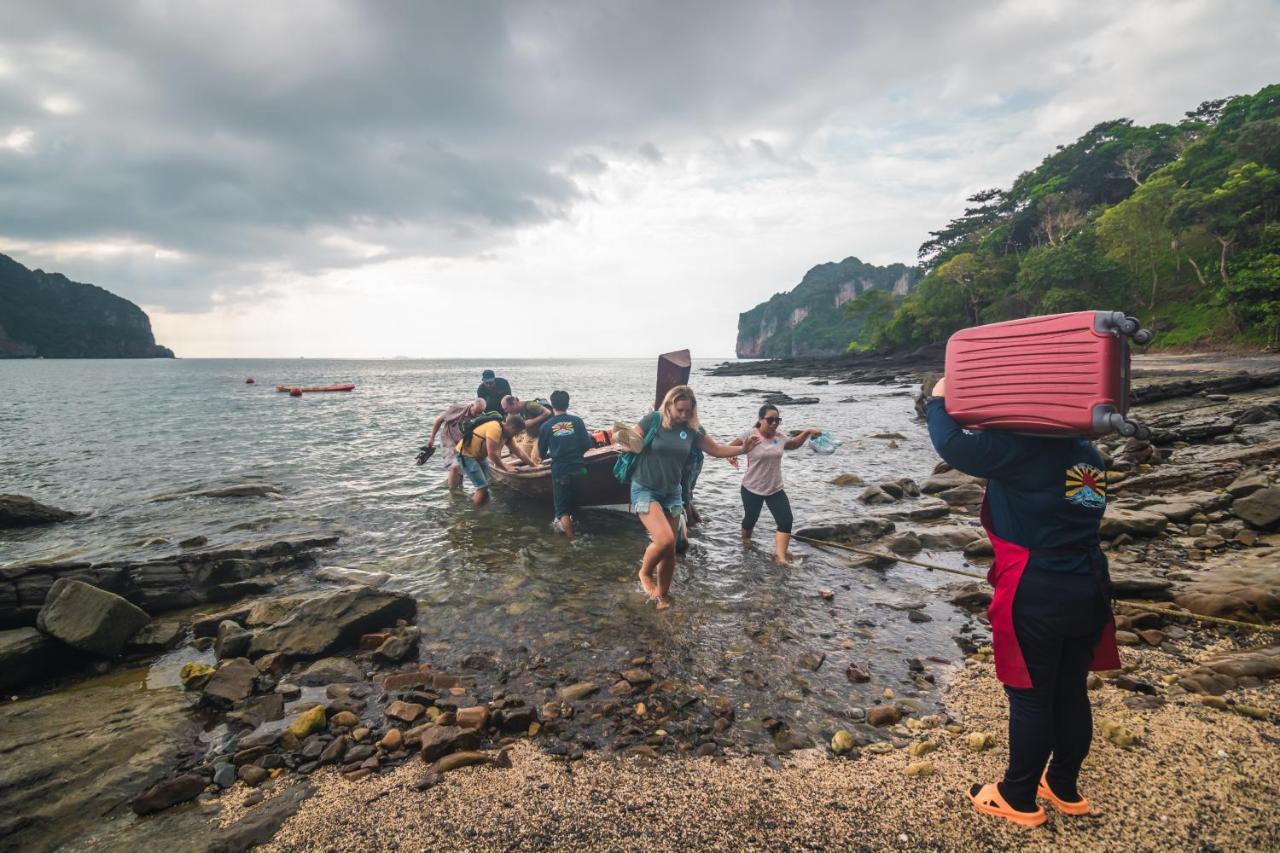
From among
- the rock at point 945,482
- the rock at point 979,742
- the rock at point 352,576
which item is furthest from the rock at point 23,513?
the rock at point 945,482

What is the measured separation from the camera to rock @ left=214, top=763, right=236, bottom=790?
3580 millimetres

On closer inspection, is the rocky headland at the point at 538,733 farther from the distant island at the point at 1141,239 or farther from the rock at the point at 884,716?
the distant island at the point at 1141,239

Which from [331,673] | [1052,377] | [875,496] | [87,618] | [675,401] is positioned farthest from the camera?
[875,496]

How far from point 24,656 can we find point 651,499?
613 centimetres

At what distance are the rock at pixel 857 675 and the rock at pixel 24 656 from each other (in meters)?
7.54

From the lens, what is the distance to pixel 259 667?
16.8 ft

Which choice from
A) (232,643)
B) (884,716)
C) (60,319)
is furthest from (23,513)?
(60,319)

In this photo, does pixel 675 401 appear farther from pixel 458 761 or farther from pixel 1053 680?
pixel 1053 680

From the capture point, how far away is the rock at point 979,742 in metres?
3.54

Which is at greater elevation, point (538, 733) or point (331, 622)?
point (331, 622)

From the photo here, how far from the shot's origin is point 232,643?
5.46 metres

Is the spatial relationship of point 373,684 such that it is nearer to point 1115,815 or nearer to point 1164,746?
point 1115,815

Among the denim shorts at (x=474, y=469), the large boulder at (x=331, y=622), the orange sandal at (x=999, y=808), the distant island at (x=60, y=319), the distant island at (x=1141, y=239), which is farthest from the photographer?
the distant island at (x=60, y=319)

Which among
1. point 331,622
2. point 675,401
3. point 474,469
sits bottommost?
point 331,622
